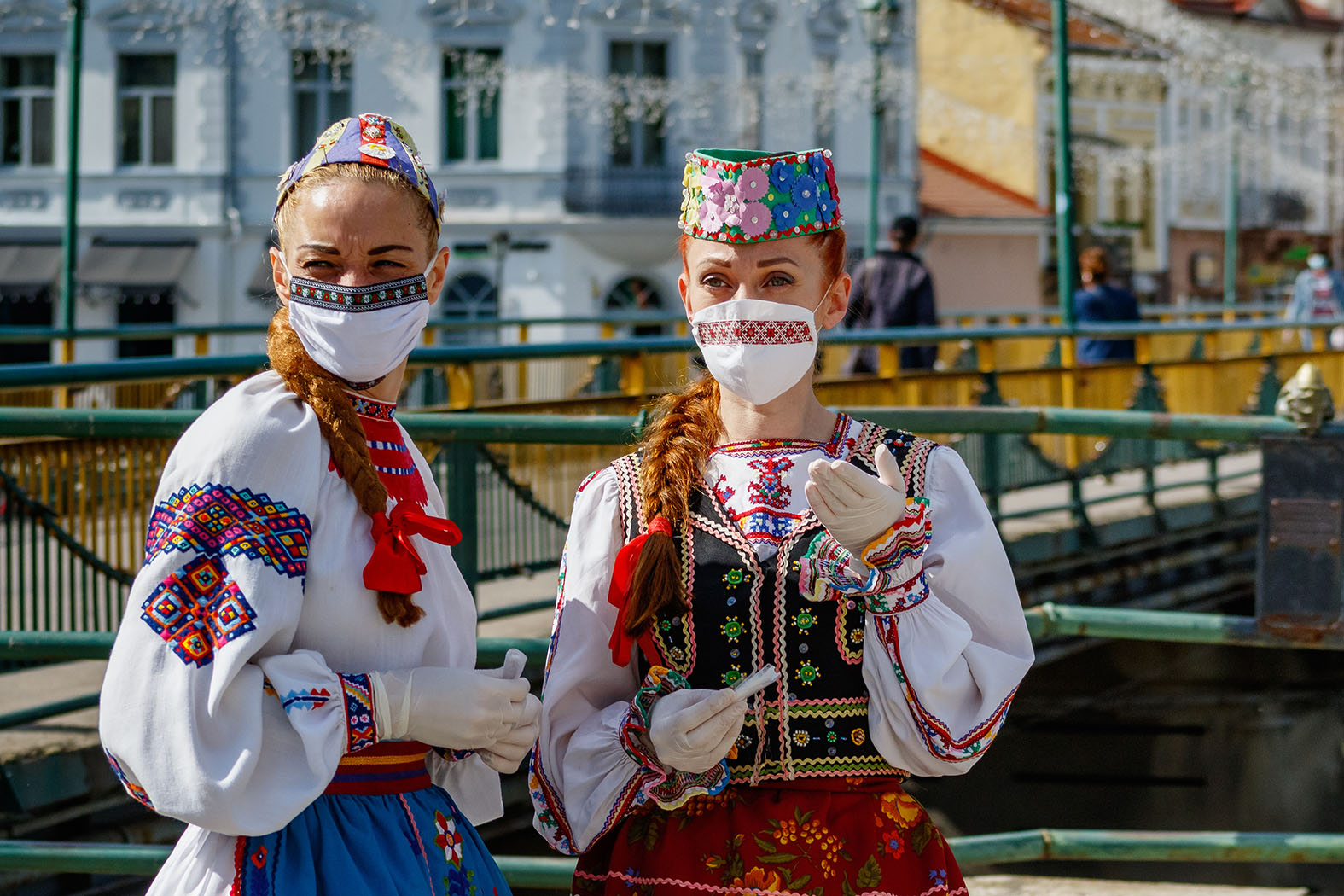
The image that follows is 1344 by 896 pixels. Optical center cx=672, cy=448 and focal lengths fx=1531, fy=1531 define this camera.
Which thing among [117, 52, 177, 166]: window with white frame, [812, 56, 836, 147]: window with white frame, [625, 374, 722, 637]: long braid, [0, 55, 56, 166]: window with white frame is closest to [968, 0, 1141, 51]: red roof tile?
[812, 56, 836, 147]: window with white frame

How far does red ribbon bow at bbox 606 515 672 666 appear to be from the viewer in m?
2.15

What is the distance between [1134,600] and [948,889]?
678 cm

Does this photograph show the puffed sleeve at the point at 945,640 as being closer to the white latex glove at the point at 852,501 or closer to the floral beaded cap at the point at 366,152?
the white latex glove at the point at 852,501

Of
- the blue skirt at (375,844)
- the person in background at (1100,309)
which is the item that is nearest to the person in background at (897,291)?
the person in background at (1100,309)

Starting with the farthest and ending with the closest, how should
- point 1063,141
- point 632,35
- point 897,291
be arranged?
point 632,35
point 1063,141
point 897,291

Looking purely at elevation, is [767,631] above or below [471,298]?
below

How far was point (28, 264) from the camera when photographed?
85.3ft

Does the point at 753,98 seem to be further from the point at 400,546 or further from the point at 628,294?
the point at 400,546

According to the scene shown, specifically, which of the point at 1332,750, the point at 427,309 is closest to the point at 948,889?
the point at 427,309

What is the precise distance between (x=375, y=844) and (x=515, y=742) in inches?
8.9

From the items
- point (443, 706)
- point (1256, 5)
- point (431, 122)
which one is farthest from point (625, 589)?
point (1256, 5)

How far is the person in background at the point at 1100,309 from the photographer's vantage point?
42.2 ft

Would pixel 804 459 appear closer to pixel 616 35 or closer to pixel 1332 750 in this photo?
pixel 1332 750

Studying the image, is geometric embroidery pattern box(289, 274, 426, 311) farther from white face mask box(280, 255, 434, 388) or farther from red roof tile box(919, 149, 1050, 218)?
red roof tile box(919, 149, 1050, 218)
